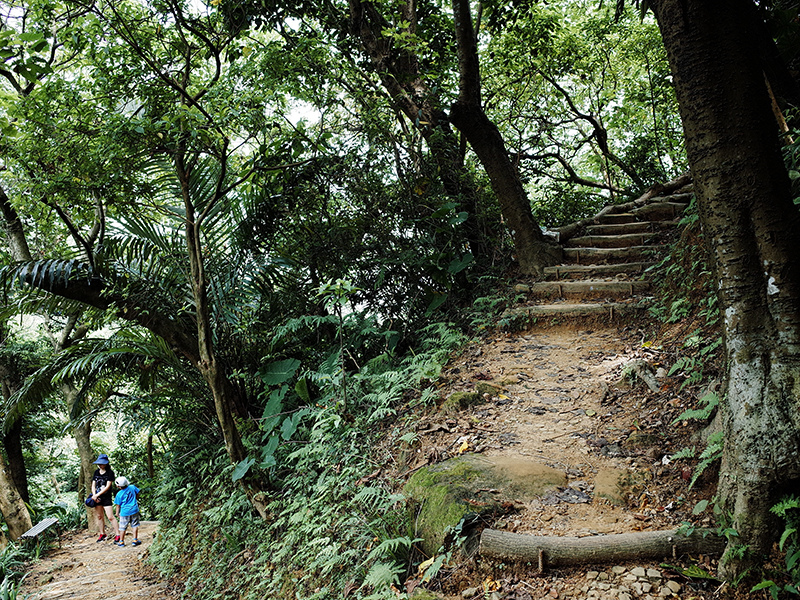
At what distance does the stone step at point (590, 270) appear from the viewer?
20.7 ft

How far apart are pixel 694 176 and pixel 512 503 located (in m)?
1.99

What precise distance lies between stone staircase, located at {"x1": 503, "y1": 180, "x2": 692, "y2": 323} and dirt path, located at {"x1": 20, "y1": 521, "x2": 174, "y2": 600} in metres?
5.42

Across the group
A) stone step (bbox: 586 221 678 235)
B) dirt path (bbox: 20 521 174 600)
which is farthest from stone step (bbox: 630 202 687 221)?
dirt path (bbox: 20 521 174 600)

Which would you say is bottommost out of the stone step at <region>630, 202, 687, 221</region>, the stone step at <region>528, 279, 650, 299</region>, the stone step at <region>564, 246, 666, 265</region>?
the stone step at <region>528, 279, 650, 299</region>

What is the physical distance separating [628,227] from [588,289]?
7.10 ft

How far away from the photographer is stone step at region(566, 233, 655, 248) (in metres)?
7.09

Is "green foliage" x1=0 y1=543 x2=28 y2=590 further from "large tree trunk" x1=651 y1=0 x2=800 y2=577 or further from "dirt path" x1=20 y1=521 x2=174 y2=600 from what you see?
"large tree trunk" x1=651 y1=0 x2=800 y2=577

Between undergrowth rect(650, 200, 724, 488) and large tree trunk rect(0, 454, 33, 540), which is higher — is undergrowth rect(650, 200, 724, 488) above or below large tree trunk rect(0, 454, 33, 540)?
above

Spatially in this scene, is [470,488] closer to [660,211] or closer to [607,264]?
[607,264]

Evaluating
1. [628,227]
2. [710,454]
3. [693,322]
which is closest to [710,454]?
[710,454]

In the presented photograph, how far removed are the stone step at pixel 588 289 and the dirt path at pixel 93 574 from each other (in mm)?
5593

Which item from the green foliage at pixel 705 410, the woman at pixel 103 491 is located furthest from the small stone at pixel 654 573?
the woman at pixel 103 491

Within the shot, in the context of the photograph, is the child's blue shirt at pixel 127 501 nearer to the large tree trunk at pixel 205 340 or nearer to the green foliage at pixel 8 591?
the green foliage at pixel 8 591

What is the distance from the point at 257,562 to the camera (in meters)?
4.36
